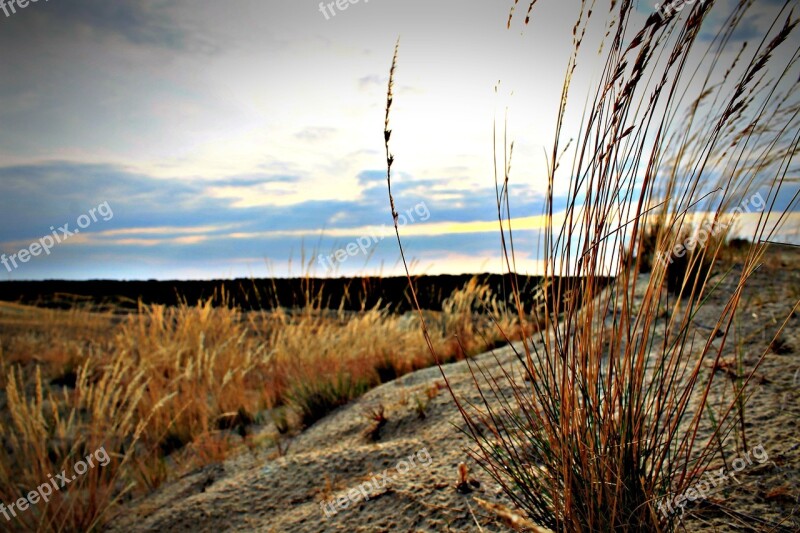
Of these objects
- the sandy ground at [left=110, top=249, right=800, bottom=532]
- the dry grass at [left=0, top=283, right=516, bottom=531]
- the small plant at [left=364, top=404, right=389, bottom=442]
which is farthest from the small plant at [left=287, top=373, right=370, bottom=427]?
the small plant at [left=364, top=404, right=389, bottom=442]

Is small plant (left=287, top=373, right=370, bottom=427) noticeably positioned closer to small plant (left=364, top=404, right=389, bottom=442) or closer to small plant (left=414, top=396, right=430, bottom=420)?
small plant (left=364, top=404, right=389, bottom=442)

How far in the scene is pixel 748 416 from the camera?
77.4 inches

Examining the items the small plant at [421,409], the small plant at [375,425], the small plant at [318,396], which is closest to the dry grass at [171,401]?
the small plant at [318,396]

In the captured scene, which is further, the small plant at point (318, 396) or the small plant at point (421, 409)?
the small plant at point (318, 396)

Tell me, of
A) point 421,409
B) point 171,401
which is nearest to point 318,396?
point 421,409

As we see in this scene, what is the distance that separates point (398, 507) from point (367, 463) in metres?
0.49

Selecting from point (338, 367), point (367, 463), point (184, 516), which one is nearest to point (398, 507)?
point (367, 463)

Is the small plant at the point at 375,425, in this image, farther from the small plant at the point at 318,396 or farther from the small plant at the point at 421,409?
the small plant at the point at 318,396

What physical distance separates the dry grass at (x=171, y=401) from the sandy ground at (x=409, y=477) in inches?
9.8

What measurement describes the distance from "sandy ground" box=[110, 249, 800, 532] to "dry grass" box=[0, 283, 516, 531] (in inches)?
9.8

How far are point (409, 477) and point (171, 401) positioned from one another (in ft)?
10.6

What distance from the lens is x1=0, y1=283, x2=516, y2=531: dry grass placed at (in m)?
3.07

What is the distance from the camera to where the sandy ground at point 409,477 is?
160 centimetres

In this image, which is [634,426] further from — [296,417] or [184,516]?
[296,417]
